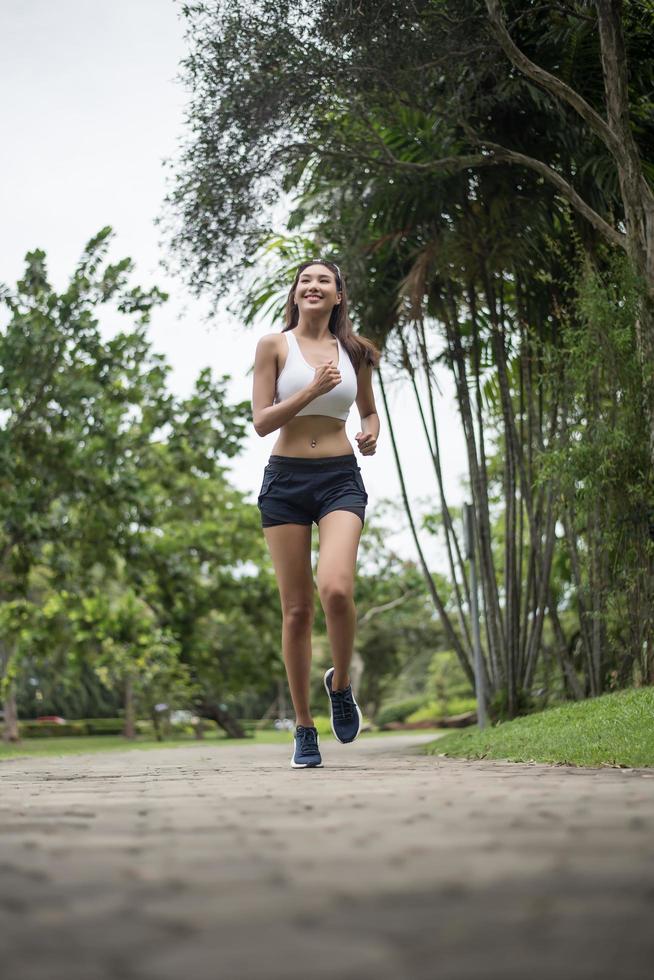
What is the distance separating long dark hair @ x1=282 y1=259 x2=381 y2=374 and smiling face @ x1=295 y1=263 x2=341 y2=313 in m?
0.03

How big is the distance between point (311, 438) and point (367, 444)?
397 millimetres

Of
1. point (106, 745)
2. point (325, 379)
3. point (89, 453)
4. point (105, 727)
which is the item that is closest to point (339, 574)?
point (325, 379)

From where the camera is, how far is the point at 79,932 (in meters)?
1.06

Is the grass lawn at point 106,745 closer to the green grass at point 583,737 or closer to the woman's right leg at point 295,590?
the green grass at point 583,737

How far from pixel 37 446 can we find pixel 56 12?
4.68 metres

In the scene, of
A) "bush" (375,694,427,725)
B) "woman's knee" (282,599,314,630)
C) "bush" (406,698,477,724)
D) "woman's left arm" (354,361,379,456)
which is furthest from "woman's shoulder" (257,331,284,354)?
"bush" (375,694,427,725)

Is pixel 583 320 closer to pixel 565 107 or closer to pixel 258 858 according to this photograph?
pixel 565 107

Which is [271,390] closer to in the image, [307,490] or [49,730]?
[307,490]

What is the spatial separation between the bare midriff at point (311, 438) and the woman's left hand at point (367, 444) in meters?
0.23

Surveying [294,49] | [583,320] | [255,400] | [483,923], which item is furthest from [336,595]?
[294,49]

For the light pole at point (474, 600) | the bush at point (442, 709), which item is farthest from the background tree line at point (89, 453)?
the bush at point (442, 709)

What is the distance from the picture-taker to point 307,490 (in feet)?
14.5

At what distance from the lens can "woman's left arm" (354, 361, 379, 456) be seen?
485 centimetres

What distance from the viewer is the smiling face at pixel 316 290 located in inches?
189
